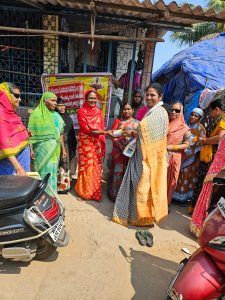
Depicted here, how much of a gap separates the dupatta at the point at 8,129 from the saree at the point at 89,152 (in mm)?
1107

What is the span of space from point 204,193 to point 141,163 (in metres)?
0.86

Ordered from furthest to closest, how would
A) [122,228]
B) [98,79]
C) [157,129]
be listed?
[98,79] < [122,228] < [157,129]

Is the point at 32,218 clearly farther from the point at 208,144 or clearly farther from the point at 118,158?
the point at 208,144

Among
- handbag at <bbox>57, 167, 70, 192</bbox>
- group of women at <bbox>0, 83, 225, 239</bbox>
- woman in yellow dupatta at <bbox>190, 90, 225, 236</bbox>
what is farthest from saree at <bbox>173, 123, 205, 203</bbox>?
handbag at <bbox>57, 167, 70, 192</bbox>

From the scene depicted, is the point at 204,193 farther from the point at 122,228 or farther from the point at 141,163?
the point at 122,228

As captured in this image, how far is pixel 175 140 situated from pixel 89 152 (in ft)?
4.26

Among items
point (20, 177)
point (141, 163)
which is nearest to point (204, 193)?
point (141, 163)

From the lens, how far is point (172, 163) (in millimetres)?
4211

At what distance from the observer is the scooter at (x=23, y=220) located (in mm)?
2500

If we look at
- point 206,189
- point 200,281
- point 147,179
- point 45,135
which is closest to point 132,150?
point 147,179

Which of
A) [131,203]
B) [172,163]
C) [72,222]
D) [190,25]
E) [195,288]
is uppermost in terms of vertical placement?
[190,25]

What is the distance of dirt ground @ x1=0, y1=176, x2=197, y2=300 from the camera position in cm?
250

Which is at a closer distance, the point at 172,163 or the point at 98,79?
the point at 172,163

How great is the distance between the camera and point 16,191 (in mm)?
2525
